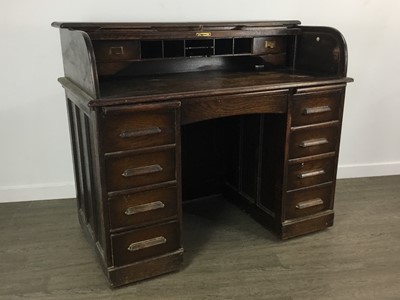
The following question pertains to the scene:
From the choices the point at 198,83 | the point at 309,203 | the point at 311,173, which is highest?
the point at 198,83

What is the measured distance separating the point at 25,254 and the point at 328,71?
1.76 meters

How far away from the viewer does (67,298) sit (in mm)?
1761

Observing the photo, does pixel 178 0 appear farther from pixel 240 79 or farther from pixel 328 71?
pixel 328 71

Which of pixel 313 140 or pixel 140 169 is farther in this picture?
pixel 313 140

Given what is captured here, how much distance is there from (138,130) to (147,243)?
514mm

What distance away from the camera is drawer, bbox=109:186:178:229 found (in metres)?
1.73

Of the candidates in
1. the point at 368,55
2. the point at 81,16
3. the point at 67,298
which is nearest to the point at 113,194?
the point at 67,298

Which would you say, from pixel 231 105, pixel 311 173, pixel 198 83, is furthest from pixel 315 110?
pixel 198 83

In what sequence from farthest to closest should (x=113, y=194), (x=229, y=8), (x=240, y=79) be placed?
(x=229, y=8) < (x=240, y=79) < (x=113, y=194)

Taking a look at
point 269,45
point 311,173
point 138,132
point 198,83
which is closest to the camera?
point 138,132

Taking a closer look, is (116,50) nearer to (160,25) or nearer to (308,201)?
(160,25)

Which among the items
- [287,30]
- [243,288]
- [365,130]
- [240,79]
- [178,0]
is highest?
[178,0]

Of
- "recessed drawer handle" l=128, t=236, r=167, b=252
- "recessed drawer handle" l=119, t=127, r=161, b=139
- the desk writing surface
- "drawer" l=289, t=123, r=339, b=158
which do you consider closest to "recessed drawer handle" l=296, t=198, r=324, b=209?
"drawer" l=289, t=123, r=339, b=158

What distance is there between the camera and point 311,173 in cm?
213
